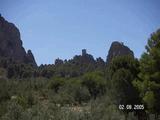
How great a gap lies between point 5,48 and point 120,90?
354 feet

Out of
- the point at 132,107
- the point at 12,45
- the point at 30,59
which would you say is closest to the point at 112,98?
the point at 132,107

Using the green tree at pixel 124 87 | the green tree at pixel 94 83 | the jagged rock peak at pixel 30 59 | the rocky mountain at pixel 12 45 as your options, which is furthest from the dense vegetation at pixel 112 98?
the jagged rock peak at pixel 30 59

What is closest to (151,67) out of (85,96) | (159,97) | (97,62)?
(159,97)

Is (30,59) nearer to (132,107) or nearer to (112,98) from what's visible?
(112,98)

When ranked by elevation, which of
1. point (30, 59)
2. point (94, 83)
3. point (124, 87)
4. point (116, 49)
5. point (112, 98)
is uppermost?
point (30, 59)

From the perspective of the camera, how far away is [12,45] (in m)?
140

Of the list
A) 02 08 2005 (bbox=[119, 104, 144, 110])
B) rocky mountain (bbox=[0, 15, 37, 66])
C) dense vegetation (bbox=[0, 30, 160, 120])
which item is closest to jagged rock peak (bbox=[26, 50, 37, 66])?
rocky mountain (bbox=[0, 15, 37, 66])

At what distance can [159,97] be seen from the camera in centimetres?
2472

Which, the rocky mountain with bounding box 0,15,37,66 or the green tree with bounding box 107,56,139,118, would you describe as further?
the rocky mountain with bounding box 0,15,37,66

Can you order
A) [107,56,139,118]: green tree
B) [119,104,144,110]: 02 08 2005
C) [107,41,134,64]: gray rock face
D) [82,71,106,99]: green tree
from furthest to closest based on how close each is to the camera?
[107,41,134,64]: gray rock face < [82,71,106,99]: green tree < [107,56,139,118]: green tree < [119,104,144,110]: 02 08 2005

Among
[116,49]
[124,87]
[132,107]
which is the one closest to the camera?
[124,87]

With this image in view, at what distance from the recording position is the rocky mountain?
136350 millimetres

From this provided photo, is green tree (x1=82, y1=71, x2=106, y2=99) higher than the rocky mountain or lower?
lower

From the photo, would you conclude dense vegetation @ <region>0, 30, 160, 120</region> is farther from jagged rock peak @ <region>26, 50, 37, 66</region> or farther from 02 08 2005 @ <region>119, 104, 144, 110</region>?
jagged rock peak @ <region>26, 50, 37, 66</region>
